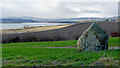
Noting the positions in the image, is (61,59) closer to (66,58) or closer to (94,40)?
(66,58)

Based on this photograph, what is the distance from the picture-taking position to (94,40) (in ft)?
52.2

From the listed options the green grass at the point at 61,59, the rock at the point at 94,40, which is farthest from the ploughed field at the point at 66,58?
the rock at the point at 94,40

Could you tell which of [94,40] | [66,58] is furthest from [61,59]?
[94,40]

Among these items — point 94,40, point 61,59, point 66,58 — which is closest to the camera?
point 61,59

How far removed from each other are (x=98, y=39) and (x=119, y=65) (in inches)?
224

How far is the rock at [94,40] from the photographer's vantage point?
15836 mm

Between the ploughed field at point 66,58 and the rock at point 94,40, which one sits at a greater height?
the rock at point 94,40

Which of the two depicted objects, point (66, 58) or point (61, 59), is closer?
point (61, 59)

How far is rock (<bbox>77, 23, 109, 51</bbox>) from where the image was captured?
15.8 metres

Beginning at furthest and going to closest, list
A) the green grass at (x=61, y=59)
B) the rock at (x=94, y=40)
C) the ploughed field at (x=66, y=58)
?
the rock at (x=94, y=40)
the green grass at (x=61, y=59)
the ploughed field at (x=66, y=58)

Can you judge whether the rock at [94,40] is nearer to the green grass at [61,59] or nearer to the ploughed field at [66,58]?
the ploughed field at [66,58]

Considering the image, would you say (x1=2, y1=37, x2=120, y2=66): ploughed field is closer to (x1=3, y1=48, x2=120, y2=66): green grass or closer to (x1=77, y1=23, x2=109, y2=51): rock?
(x1=3, y1=48, x2=120, y2=66): green grass

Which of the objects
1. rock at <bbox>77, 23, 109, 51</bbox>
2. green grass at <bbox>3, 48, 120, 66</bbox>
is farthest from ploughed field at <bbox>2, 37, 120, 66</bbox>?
rock at <bbox>77, 23, 109, 51</bbox>

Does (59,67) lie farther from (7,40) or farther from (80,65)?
(7,40)
